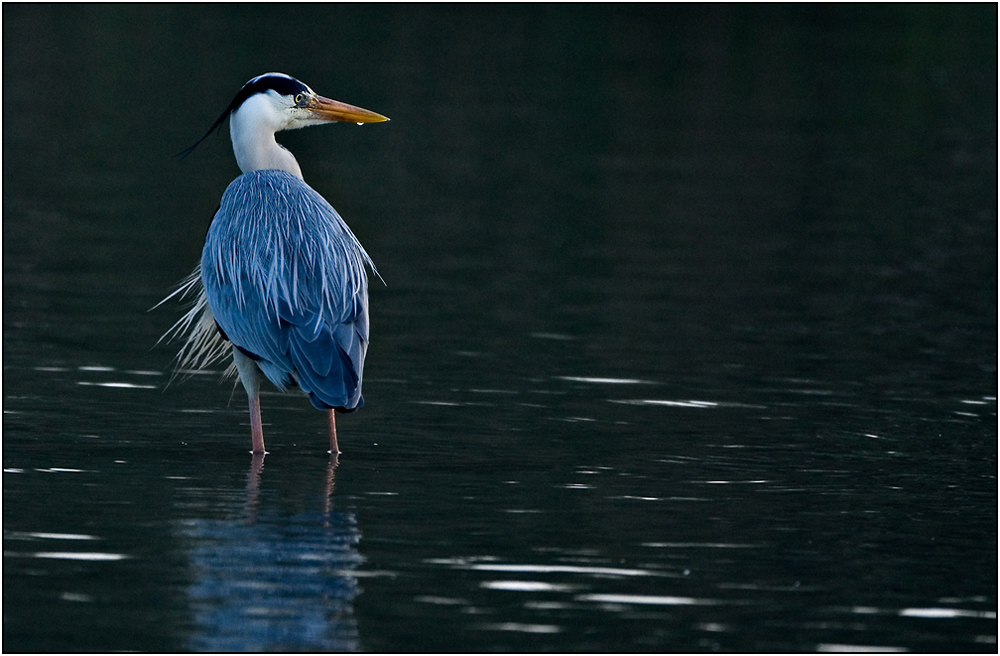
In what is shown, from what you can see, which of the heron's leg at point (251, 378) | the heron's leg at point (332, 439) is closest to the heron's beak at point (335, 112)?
the heron's leg at point (251, 378)

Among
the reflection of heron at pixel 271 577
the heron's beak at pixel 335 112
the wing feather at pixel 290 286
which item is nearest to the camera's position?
the reflection of heron at pixel 271 577

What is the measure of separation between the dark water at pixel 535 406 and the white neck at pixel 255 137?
1466 millimetres

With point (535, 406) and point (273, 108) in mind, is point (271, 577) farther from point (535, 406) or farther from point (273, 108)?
point (273, 108)

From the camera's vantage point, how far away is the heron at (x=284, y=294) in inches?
384

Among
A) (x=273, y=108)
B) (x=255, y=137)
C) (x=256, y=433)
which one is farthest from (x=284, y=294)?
(x=273, y=108)

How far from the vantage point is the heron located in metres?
9.75

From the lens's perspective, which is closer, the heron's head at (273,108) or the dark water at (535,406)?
the dark water at (535,406)

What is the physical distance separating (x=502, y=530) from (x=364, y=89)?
23626mm

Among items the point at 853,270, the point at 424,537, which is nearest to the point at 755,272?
the point at 853,270

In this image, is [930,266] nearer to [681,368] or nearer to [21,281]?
[681,368]

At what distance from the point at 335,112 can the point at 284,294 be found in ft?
6.02

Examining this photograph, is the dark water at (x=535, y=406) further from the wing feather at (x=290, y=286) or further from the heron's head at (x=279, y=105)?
the heron's head at (x=279, y=105)

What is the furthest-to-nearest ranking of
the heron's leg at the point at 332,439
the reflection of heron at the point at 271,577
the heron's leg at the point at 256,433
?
the heron's leg at the point at 332,439, the heron's leg at the point at 256,433, the reflection of heron at the point at 271,577

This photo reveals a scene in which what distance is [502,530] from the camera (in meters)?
→ 8.48
